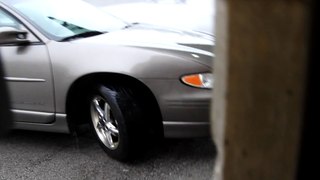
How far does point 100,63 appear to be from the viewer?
11.7ft

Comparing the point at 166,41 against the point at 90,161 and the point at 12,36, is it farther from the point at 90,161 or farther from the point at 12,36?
the point at 12,36

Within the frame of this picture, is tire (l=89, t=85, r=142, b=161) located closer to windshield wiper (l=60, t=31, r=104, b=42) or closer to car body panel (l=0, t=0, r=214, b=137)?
car body panel (l=0, t=0, r=214, b=137)

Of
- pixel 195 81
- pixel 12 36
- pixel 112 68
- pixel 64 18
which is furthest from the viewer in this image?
A: pixel 64 18

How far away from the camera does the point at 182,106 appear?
341 centimetres

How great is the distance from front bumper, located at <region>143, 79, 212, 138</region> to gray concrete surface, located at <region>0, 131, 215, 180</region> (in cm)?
33

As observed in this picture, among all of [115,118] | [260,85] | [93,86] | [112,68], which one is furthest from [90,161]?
[260,85]

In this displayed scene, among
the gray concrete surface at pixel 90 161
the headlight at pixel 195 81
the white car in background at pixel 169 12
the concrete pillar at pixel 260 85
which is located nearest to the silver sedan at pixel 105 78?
the headlight at pixel 195 81

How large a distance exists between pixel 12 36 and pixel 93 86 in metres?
0.83

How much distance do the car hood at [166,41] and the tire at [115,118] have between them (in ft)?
1.37

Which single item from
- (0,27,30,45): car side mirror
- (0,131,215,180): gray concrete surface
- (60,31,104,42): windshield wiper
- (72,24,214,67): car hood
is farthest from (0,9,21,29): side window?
(0,131,215,180): gray concrete surface

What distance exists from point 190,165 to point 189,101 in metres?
0.61

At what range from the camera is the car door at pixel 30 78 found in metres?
3.77

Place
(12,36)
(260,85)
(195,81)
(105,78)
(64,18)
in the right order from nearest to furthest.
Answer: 1. (260,85)
2. (195,81)
3. (105,78)
4. (12,36)
5. (64,18)

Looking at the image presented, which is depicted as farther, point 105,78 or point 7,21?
point 7,21
